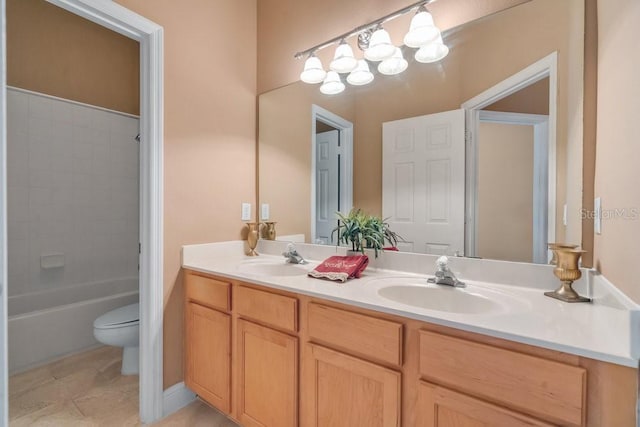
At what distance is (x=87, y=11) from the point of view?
1.33 meters

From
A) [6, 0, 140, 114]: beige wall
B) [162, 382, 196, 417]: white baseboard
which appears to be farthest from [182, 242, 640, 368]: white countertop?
[6, 0, 140, 114]: beige wall

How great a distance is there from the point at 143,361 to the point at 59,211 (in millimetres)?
1778

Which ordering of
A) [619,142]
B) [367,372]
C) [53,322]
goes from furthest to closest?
[53,322] → [367,372] → [619,142]

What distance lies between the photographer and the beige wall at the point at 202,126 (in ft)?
5.36

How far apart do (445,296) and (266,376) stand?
0.82m

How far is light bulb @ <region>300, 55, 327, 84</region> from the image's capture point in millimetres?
1745

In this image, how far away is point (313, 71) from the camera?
1748 mm

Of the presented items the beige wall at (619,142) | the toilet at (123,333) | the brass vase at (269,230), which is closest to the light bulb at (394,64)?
the beige wall at (619,142)

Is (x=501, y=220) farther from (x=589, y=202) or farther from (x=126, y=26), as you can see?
(x=126, y=26)

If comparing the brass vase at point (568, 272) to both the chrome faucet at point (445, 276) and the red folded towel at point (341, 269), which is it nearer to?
the chrome faucet at point (445, 276)

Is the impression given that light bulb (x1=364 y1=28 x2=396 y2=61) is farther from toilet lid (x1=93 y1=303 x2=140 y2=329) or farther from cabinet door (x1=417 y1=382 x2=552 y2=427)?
toilet lid (x1=93 y1=303 x2=140 y2=329)

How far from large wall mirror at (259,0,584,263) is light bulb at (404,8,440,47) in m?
0.11

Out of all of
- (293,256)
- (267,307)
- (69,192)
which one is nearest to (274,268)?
(293,256)

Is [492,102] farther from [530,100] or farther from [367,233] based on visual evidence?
[367,233]
